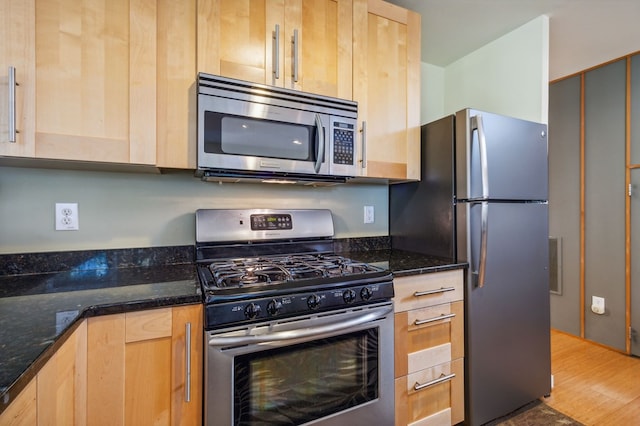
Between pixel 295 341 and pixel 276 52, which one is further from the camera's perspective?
pixel 276 52

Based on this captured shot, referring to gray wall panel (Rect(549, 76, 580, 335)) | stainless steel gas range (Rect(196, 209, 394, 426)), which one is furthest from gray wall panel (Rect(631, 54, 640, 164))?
stainless steel gas range (Rect(196, 209, 394, 426))

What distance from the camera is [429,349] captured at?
59.9 inches

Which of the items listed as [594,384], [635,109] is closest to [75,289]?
[594,384]

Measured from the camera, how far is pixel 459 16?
6.50 feet

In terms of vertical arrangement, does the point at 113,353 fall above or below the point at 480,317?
above

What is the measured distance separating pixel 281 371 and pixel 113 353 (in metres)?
0.55

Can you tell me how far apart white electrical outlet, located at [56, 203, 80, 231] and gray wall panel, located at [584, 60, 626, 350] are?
3720mm

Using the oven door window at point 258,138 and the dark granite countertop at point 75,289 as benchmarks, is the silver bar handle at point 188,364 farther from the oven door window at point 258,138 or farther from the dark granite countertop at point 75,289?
the oven door window at point 258,138

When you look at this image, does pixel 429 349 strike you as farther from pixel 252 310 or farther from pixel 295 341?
pixel 252 310

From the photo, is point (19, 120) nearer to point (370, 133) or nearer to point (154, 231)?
point (154, 231)

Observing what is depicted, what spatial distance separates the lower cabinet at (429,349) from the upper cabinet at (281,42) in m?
1.07

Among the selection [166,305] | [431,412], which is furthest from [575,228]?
[166,305]

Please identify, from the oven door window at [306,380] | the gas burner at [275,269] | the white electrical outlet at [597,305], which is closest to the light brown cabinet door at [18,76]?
the gas burner at [275,269]

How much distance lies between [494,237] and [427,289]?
1.63 feet
